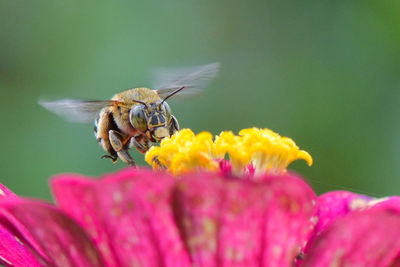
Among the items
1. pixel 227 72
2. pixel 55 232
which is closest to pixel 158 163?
pixel 55 232

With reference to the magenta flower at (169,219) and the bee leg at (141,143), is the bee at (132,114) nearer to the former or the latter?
the bee leg at (141,143)

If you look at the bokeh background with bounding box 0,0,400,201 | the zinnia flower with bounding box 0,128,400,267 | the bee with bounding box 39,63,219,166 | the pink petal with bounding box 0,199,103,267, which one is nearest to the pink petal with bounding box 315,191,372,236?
the zinnia flower with bounding box 0,128,400,267

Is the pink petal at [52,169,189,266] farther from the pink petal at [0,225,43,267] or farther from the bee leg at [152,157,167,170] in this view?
the bee leg at [152,157,167,170]

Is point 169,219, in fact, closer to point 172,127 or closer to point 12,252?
point 12,252

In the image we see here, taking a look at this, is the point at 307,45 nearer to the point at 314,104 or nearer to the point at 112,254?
the point at 314,104

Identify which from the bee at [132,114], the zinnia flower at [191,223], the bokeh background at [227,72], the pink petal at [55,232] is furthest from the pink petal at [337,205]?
the bokeh background at [227,72]

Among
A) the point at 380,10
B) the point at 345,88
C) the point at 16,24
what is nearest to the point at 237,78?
the point at 345,88
